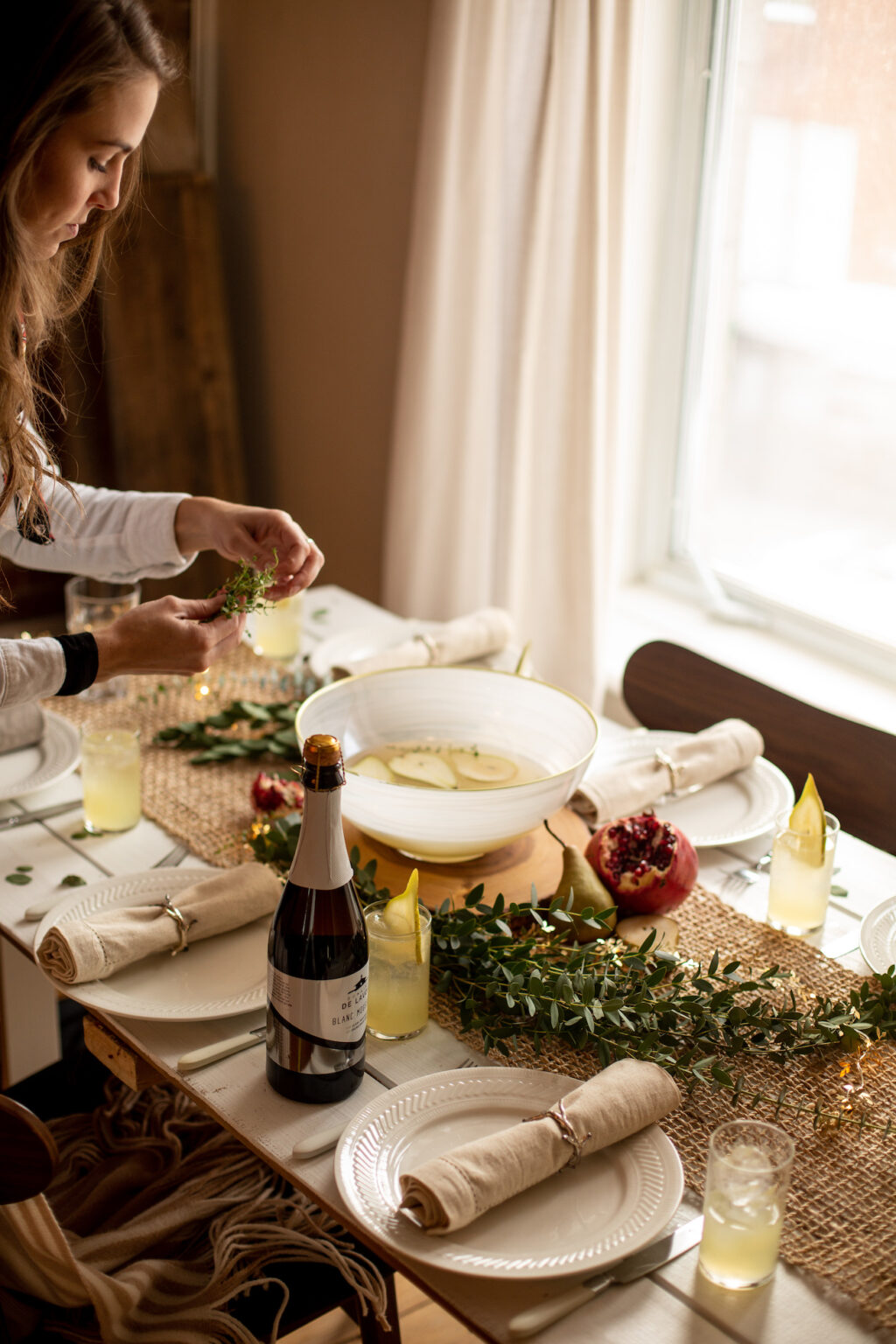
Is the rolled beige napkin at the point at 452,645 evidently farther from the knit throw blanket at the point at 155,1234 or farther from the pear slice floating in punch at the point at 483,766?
the knit throw blanket at the point at 155,1234

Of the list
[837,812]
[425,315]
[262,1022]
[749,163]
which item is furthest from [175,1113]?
[749,163]

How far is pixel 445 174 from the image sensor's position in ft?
8.18

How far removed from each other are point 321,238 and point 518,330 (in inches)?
32.8

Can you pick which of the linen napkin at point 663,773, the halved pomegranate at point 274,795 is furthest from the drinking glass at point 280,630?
the linen napkin at point 663,773

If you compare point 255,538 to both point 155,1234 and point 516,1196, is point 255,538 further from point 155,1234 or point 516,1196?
point 516,1196

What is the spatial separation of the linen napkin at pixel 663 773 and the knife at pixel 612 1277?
62 centimetres

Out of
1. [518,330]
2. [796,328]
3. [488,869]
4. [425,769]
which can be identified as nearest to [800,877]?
[488,869]

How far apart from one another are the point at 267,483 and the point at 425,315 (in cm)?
112

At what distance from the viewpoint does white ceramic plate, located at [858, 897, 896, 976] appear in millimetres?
1294

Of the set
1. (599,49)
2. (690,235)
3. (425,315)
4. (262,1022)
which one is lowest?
(262,1022)

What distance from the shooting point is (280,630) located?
6.64ft

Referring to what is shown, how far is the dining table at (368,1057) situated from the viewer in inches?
35.3

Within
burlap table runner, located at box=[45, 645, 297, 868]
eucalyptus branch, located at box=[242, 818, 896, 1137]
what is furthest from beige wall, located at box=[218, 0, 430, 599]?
eucalyptus branch, located at box=[242, 818, 896, 1137]

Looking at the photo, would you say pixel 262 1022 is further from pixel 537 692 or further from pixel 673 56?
pixel 673 56
